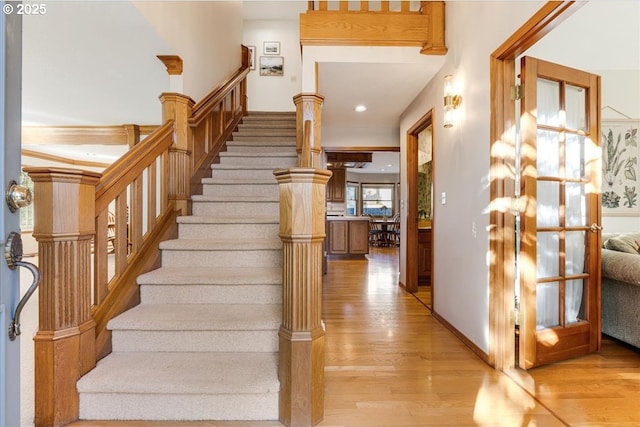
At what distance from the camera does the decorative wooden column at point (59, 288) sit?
1459 millimetres

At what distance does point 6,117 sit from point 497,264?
2.48 metres

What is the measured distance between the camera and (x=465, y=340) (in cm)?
255

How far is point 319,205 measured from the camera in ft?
5.05

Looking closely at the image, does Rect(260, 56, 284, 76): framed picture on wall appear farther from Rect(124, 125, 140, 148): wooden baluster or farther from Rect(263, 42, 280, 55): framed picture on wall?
Rect(124, 125, 140, 148): wooden baluster

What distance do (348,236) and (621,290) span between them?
477 cm

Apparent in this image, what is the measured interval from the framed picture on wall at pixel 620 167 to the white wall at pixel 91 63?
15.2 ft

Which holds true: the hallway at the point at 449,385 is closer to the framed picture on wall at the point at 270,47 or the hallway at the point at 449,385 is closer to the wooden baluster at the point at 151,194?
the wooden baluster at the point at 151,194

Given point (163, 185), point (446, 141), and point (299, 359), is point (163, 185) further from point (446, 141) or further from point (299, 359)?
point (446, 141)

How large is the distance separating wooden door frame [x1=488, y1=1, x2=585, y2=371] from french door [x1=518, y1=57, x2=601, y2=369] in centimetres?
8

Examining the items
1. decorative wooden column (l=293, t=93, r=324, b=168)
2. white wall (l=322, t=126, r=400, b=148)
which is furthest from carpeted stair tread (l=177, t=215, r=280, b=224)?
white wall (l=322, t=126, r=400, b=148)

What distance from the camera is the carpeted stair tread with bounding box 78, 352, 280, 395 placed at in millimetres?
1529

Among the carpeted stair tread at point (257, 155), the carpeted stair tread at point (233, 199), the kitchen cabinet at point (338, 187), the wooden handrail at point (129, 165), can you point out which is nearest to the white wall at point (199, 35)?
the carpeted stair tread at point (257, 155)

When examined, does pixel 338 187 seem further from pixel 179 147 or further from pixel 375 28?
pixel 179 147

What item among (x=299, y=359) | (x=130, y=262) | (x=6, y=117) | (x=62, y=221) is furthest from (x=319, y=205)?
(x=130, y=262)
